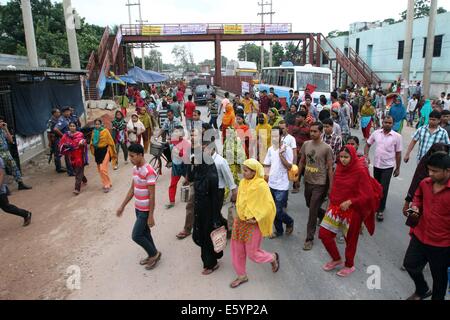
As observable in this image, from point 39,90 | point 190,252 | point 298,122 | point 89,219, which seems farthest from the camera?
point 39,90

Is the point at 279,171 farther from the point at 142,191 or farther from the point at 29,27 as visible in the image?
the point at 29,27

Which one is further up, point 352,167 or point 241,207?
point 352,167

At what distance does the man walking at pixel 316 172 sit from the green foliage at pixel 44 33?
27041mm

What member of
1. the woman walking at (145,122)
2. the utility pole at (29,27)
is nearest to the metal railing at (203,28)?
the utility pole at (29,27)

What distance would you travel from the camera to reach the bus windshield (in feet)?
56.8

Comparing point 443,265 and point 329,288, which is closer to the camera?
point 443,265

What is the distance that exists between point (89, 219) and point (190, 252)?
7.71ft

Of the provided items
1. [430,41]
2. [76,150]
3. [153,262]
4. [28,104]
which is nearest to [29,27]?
[28,104]

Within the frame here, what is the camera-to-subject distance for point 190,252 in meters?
4.96

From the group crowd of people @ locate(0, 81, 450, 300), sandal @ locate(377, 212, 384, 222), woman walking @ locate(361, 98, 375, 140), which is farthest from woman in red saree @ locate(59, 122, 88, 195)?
woman walking @ locate(361, 98, 375, 140)

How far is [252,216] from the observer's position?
12.6 feet

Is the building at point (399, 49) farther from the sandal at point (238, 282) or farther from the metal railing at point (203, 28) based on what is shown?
the sandal at point (238, 282)

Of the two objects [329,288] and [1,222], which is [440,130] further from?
[1,222]

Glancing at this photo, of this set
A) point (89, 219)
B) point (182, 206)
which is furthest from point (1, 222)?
point (182, 206)
